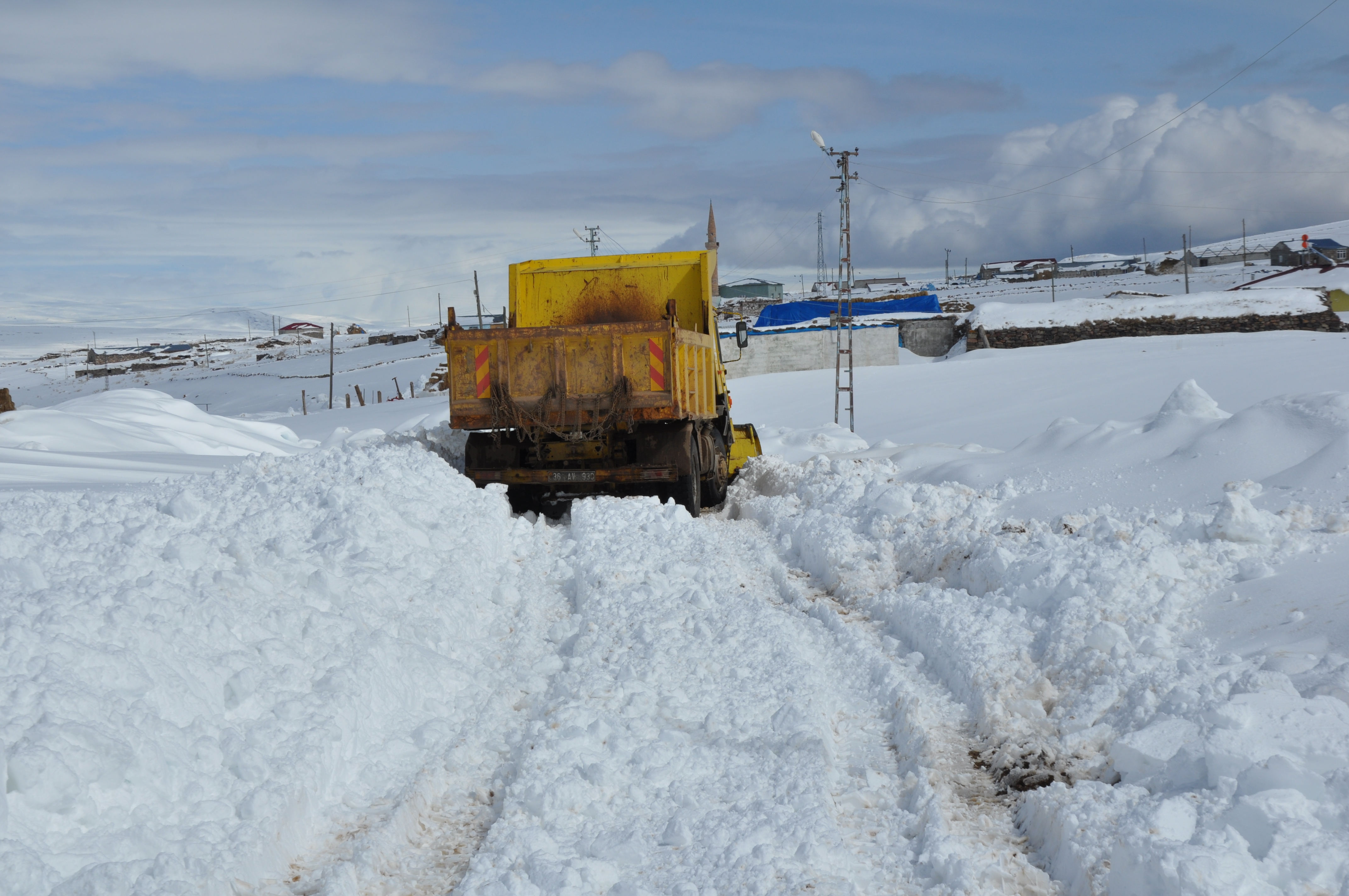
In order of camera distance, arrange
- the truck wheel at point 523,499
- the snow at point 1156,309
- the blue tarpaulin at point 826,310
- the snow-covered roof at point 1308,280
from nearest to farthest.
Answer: the truck wheel at point 523,499, the snow at point 1156,309, the snow-covered roof at point 1308,280, the blue tarpaulin at point 826,310

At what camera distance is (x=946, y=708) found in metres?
4.92

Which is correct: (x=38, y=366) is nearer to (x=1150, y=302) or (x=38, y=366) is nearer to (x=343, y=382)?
(x=343, y=382)

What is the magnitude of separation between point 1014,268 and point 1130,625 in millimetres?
108232

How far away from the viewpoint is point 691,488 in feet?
33.2

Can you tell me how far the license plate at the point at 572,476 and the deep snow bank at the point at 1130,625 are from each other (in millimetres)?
1800

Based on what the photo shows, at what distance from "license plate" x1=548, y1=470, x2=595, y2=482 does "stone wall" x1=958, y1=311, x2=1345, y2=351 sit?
30488mm

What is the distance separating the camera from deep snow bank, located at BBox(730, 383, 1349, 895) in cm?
328

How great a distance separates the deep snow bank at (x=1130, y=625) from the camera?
3.28m

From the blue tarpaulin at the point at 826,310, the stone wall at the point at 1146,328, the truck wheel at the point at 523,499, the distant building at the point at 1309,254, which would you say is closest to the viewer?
the truck wheel at the point at 523,499

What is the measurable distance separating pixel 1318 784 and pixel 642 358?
7.15 metres

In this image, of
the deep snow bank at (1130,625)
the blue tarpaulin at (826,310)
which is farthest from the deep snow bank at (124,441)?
the blue tarpaulin at (826,310)

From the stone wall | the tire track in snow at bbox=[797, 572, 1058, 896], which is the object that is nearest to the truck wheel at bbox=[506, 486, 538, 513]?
the tire track in snow at bbox=[797, 572, 1058, 896]

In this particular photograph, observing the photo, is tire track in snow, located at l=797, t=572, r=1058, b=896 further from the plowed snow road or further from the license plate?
the license plate

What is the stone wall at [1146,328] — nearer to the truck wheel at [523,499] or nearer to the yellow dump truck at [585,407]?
the yellow dump truck at [585,407]
